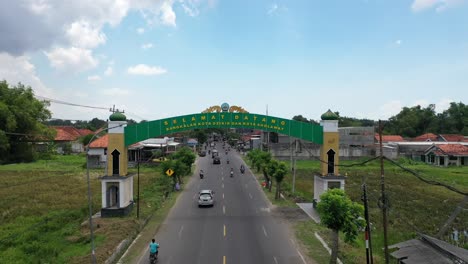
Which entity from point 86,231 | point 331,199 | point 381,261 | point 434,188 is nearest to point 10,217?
point 86,231

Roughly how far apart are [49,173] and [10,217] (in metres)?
25.4

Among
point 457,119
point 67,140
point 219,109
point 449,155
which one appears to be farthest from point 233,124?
point 457,119

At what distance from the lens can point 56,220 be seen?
25.0 metres

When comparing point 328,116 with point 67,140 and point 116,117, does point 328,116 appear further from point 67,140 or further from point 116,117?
point 67,140

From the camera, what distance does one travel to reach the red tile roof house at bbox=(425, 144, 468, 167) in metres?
71.1

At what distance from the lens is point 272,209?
30.3 meters

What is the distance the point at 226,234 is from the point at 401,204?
19.1 meters

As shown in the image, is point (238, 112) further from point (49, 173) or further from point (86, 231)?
point (49, 173)

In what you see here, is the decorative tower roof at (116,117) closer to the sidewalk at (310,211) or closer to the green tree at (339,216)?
the sidewalk at (310,211)

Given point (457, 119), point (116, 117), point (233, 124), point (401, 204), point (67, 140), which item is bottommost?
point (401, 204)

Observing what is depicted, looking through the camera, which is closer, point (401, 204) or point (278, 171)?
point (278, 171)

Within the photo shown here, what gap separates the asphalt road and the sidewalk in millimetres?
2790

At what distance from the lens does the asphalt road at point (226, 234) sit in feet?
60.9

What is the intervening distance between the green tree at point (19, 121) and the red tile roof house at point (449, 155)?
72.0m
